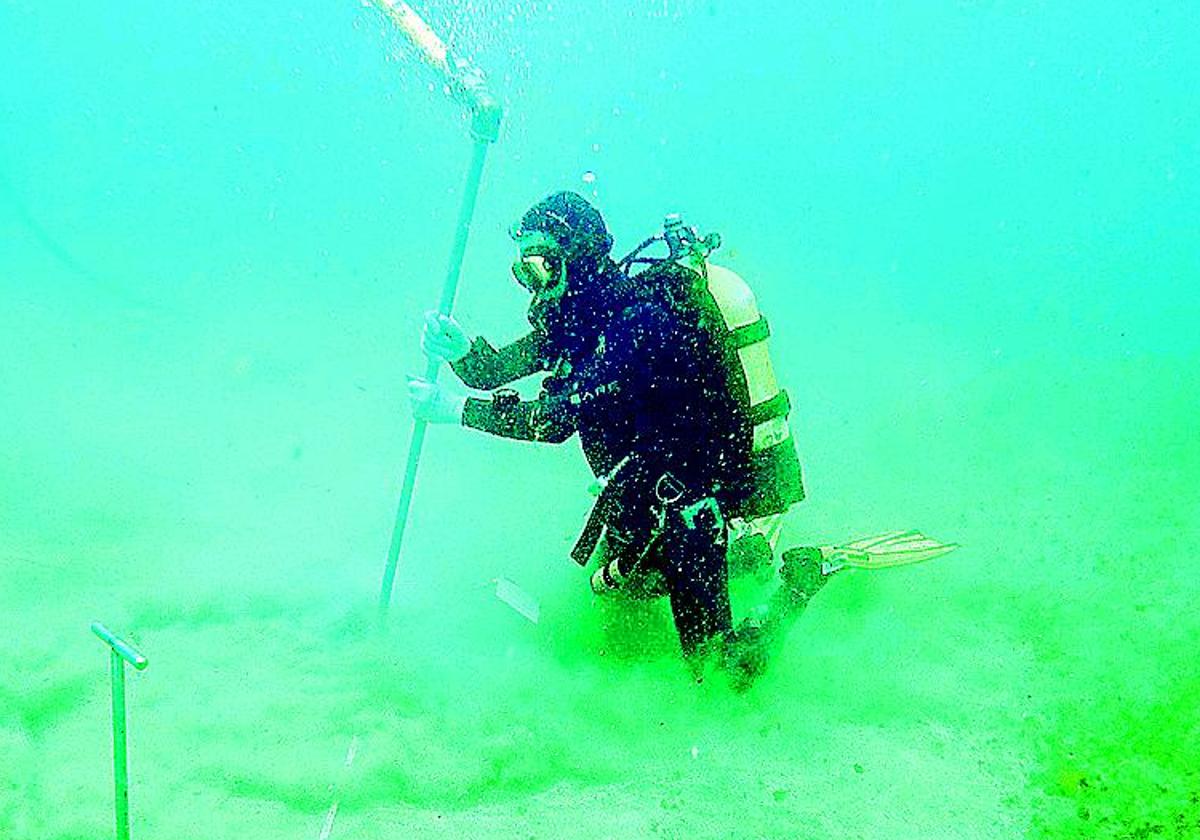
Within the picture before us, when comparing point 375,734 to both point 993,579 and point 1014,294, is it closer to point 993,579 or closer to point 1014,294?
point 993,579

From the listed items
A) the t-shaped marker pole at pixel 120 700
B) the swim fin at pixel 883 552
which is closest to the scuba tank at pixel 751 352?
the swim fin at pixel 883 552

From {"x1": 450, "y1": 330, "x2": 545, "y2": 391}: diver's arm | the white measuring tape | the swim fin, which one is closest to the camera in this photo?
the white measuring tape

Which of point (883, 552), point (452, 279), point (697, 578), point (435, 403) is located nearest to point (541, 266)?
point (452, 279)

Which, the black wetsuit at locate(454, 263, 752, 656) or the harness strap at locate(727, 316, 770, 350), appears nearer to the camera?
the black wetsuit at locate(454, 263, 752, 656)

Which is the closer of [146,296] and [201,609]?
[201,609]

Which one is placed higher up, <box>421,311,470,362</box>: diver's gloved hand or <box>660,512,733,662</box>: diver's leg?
<box>421,311,470,362</box>: diver's gloved hand

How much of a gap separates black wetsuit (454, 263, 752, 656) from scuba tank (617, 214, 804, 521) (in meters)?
0.05

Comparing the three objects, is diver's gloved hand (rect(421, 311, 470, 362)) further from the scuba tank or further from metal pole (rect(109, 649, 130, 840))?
metal pole (rect(109, 649, 130, 840))

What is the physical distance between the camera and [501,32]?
35062 mm

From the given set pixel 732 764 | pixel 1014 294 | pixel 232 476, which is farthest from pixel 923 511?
pixel 1014 294

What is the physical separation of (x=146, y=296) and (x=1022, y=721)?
45.3 feet

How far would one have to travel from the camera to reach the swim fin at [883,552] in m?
3.89

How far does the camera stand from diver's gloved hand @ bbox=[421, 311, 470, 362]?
11.6 ft

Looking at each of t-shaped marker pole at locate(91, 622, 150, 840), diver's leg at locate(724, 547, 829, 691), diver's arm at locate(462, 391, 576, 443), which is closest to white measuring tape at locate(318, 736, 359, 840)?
t-shaped marker pole at locate(91, 622, 150, 840)
